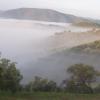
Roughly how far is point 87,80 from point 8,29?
9616 mm

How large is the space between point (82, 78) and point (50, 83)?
123 centimetres

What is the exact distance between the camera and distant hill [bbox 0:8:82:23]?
19.9m

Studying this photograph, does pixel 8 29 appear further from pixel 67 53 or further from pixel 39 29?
pixel 67 53

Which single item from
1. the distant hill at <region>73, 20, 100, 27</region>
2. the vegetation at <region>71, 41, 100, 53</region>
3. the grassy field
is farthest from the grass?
the distant hill at <region>73, 20, 100, 27</region>

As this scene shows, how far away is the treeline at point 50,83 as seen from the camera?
8.97 meters

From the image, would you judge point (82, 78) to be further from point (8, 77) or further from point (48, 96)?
point (8, 77)

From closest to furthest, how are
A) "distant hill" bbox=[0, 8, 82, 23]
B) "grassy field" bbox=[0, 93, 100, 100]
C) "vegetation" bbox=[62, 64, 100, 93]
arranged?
1. "grassy field" bbox=[0, 93, 100, 100]
2. "vegetation" bbox=[62, 64, 100, 93]
3. "distant hill" bbox=[0, 8, 82, 23]

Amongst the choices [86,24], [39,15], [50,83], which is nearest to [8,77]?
[50,83]

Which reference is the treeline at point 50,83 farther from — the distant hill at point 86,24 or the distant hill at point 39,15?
the distant hill at point 39,15

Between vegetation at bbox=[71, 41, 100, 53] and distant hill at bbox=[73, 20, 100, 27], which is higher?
distant hill at bbox=[73, 20, 100, 27]

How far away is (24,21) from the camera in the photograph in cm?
1989

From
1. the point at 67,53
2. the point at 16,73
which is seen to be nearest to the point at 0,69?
the point at 16,73

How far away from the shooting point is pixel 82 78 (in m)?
10.6

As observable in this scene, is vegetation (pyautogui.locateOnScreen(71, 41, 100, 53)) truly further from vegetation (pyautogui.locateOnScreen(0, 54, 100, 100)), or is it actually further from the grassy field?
the grassy field
